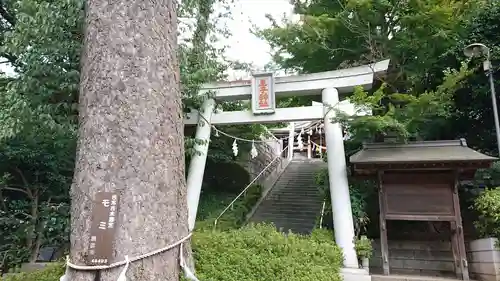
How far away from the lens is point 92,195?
285cm

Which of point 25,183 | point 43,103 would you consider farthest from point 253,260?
point 25,183

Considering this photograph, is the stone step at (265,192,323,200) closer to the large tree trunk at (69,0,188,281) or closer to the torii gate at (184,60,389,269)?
the torii gate at (184,60,389,269)

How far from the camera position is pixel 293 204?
11.4m

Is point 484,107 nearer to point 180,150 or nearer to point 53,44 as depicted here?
point 180,150

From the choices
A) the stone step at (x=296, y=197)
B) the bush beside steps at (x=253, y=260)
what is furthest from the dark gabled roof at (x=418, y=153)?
the stone step at (x=296, y=197)

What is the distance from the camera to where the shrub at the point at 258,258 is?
458 centimetres

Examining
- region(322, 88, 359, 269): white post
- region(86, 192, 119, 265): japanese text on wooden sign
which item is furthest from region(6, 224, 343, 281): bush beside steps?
region(86, 192, 119, 265): japanese text on wooden sign

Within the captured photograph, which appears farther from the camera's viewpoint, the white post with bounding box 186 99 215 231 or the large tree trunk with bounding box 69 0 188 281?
the white post with bounding box 186 99 215 231

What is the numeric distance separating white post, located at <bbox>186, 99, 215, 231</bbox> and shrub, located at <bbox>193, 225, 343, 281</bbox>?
228cm

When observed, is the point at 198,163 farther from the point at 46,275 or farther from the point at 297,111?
the point at 46,275

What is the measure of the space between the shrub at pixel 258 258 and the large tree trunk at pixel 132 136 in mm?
1431

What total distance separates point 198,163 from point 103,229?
17.6 feet

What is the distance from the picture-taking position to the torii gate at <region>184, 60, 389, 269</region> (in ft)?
23.7

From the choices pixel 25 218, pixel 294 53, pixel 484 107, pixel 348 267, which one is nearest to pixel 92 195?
pixel 348 267
